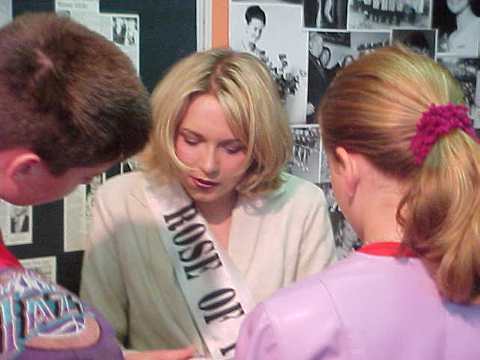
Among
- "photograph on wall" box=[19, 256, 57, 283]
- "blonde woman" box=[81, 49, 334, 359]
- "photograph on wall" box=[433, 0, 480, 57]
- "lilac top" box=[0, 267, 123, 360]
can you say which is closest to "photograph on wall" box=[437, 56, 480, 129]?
"photograph on wall" box=[433, 0, 480, 57]

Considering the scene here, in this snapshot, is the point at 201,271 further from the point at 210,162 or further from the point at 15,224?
the point at 15,224

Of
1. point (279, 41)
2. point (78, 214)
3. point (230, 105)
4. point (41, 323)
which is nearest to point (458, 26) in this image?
point (279, 41)

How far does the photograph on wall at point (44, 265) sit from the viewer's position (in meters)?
1.47

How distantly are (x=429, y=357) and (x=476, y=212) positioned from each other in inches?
7.8

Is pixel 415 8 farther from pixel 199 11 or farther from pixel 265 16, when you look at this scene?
pixel 199 11

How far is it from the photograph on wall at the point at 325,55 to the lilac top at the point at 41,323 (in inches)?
45.2

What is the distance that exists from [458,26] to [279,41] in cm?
61

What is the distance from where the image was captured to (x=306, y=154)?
1.83 metres

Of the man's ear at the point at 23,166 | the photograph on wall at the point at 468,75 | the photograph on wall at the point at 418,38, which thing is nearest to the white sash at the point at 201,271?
the man's ear at the point at 23,166

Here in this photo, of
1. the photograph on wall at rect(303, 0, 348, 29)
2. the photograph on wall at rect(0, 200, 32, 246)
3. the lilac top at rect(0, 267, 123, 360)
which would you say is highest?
the photograph on wall at rect(303, 0, 348, 29)

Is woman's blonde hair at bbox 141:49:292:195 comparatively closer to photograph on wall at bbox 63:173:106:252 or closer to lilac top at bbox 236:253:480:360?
photograph on wall at bbox 63:173:106:252

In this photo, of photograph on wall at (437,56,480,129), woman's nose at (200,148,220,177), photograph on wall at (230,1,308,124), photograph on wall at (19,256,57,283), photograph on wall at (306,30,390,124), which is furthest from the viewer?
photograph on wall at (437,56,480,129)

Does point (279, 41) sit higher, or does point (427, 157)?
point (279, 41)

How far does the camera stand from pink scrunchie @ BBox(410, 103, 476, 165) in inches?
36.4
